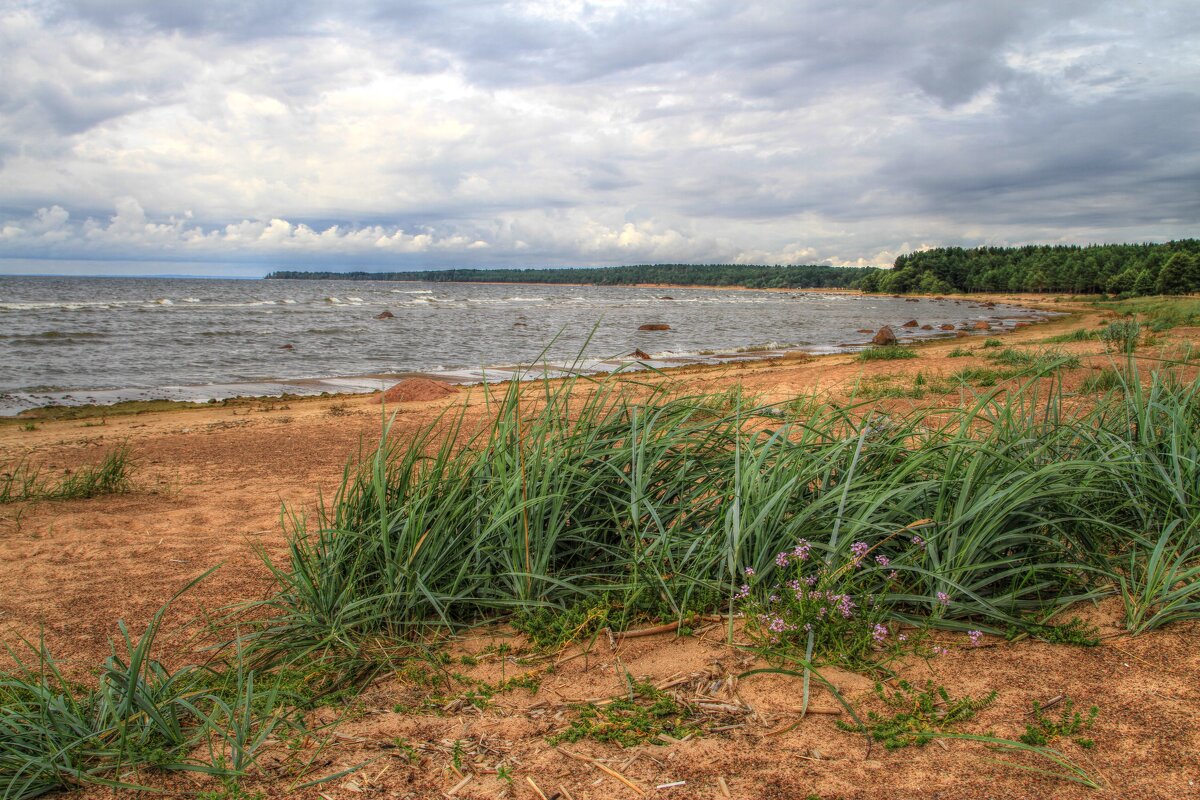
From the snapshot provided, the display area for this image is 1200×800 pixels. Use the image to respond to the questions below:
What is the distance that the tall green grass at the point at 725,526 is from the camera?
285 cm

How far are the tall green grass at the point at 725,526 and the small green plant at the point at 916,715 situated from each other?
14.1 inches

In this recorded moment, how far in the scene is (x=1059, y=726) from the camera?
2139 millimetres

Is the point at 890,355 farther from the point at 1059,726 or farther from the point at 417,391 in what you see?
the point at 1059,726

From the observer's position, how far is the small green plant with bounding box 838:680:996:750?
2.14 meters

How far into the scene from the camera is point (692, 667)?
8.51 ft

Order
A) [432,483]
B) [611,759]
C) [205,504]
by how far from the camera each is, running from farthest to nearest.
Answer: [205,504]
[432,483]
[611,759]

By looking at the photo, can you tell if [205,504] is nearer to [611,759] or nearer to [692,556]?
[692,556]

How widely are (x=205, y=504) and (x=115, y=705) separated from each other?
13.6 feet

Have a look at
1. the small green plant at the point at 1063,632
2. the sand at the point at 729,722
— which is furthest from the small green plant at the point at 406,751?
the small green plant at the point at 1063,632

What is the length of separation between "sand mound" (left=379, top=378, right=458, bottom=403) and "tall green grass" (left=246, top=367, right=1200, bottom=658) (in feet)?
33.1

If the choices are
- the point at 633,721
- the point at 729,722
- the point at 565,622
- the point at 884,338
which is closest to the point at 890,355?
the point at 884,338

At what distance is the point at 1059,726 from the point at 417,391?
1255 centimetres

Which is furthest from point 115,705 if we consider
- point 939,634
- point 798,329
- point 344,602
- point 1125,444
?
point 798,329

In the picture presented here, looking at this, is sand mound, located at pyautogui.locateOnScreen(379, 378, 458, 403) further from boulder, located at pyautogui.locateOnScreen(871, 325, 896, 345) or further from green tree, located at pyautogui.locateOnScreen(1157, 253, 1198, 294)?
green tree, located at pyautogui.locateOnScreen(1157, 253, 1198, 294)
